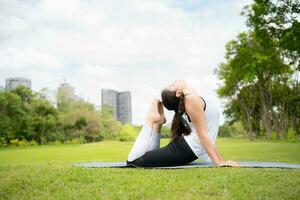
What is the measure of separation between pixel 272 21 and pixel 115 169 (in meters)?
16.0

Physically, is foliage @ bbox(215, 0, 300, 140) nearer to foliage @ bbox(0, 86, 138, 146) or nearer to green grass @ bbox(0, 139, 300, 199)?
green grass @ bbox(0, 139, 300, 199)

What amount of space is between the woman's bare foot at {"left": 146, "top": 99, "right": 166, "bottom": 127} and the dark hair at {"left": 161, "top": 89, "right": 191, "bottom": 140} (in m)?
0.16

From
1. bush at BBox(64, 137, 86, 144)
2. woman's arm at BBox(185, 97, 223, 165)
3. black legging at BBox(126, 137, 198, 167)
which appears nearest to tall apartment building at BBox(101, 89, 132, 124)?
bush at BBox(64, 137, 86, 144)

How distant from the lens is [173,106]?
6.18m

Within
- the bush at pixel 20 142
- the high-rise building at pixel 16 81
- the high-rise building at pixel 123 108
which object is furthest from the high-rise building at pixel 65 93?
the high-rise building at pixel 123 108

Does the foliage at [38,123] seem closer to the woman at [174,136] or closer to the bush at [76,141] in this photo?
the bush at [76,141]

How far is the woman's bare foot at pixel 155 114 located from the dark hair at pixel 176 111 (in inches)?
6.2

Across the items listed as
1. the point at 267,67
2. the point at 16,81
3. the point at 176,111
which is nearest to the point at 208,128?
the point at 176,111

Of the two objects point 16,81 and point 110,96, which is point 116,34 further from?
point 110,96

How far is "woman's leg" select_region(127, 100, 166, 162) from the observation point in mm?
6254

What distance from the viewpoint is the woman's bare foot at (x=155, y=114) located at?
6.26 metres

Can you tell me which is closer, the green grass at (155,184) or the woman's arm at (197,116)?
the green grass at (155,184)

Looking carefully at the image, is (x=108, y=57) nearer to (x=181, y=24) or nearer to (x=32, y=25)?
(x=181, y=24)

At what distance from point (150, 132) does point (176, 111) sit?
529 mm
